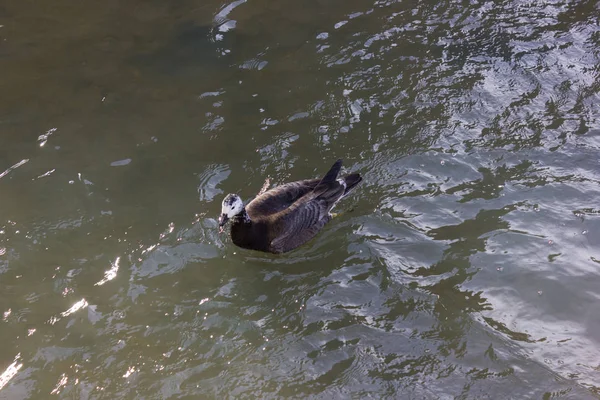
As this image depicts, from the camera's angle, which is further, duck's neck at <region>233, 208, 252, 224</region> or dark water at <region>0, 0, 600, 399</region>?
duck's neck at <region>233, 208, 252, 224</region>

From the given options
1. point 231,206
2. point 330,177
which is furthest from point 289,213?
point 231,206

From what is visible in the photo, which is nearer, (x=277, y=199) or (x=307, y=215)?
(x=307, y=215)

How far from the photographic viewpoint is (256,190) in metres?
8.69

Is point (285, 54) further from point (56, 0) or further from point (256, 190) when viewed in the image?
point (56, 0)

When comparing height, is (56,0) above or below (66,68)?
above

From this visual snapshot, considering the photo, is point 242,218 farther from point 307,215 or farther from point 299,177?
point 299,177

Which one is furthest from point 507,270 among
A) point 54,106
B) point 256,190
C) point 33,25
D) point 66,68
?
point 33,25

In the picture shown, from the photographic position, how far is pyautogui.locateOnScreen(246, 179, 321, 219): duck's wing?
8.02 m

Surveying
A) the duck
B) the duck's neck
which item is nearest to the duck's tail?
the duck

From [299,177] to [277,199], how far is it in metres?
0.85

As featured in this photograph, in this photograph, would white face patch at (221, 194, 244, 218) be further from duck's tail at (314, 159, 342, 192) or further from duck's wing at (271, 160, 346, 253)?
duck's tail at (314, 159, 342, 192)

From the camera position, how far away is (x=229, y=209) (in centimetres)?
718

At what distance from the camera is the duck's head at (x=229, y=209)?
7.13 meters

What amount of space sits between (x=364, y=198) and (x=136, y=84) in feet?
16.5
